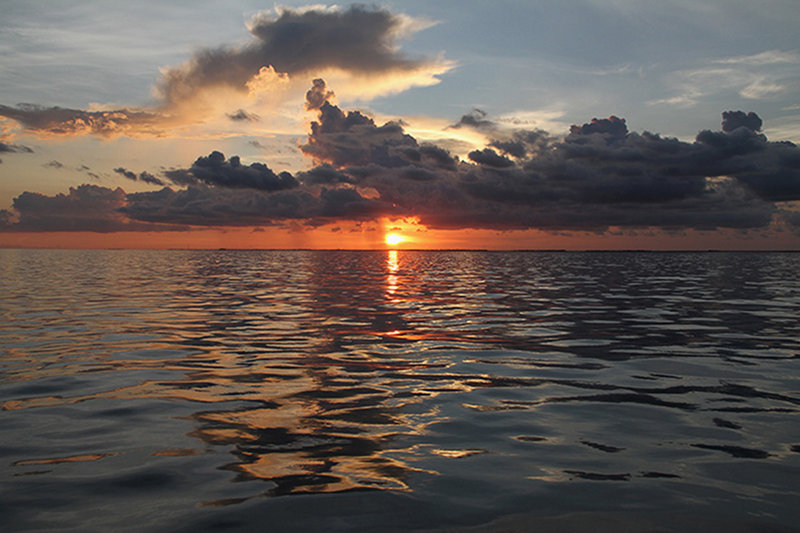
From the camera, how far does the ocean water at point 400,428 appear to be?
5.39 meters

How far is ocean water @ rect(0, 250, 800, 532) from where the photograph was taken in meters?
5.39

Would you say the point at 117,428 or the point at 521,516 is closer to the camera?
the point at 521,516

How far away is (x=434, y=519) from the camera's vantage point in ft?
17.0

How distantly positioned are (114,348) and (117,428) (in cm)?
712

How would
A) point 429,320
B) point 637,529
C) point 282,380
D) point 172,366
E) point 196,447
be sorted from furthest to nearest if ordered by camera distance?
1. point 429,320
2. point 172,366
3. point 282,380
4. point 196,447
5. point 637,529

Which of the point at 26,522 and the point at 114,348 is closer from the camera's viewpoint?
the point at 26,522

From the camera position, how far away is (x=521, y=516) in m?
5.27

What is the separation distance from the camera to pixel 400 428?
792cm

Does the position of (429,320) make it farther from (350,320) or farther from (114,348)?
(114,348)

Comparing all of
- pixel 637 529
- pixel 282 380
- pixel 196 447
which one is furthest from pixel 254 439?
pixel 637 529

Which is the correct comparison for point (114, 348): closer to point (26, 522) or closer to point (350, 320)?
point (350, 320)

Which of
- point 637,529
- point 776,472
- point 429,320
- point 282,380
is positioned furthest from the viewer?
point 429,320

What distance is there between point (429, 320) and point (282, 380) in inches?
379

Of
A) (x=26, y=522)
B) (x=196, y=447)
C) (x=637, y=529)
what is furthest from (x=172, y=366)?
(x=637, y=529)
